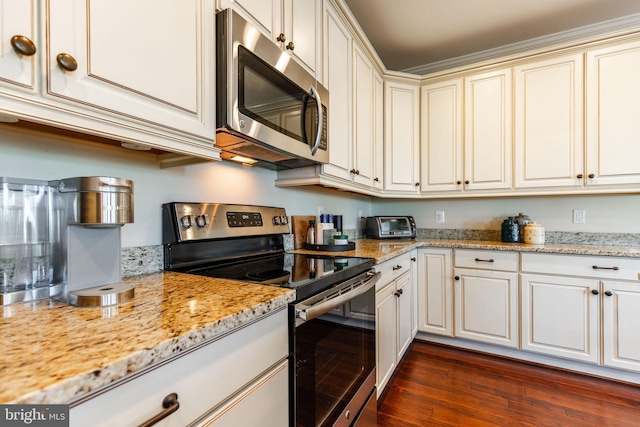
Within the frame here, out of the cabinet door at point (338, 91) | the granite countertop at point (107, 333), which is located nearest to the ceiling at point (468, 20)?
the cabinet door at point (338, 91)

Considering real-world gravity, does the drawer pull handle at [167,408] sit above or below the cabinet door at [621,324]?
above

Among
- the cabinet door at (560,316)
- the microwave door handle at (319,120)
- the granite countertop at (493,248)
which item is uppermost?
the microwave door handle at (319,120)

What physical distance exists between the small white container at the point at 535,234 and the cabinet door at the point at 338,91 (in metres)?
1.63

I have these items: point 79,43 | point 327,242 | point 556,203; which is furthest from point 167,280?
point 556,203

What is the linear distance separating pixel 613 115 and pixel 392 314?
2175 mm

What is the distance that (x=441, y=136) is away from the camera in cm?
277

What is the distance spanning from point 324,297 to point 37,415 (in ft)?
2.50

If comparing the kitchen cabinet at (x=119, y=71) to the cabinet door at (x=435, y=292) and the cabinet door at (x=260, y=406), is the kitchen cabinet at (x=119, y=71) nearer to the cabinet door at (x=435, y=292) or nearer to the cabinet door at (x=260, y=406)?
the cabinet door at (x=260, y=406)

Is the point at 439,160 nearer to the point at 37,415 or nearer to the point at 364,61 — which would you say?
the point at 364,61

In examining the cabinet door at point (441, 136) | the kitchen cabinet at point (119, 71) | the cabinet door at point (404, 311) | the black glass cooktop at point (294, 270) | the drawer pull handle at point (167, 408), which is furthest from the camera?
the cabinet door at point (441, 136)

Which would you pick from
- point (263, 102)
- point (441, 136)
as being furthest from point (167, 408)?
point (441, 136)

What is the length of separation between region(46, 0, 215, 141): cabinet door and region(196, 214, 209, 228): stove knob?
0.39 m

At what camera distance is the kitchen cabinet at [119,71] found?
24.2 inches

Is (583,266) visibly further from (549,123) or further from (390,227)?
(390,227)
